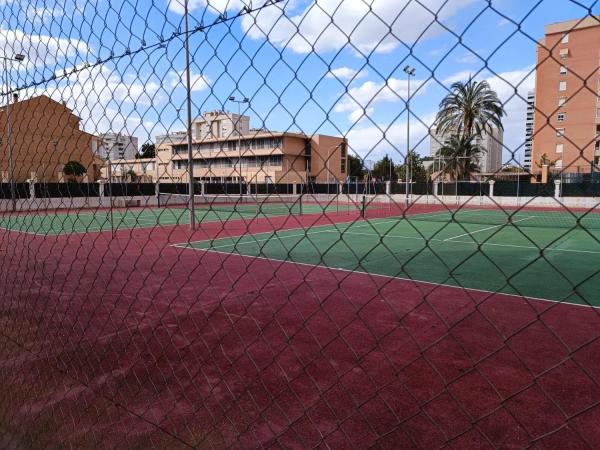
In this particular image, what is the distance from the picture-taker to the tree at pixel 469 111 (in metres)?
1.37

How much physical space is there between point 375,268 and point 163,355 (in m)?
5.43

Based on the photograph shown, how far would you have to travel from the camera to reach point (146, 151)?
3031mm

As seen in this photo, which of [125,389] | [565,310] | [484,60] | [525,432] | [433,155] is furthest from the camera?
[565,310]

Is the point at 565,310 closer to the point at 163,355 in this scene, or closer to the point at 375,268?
the point at 375,268

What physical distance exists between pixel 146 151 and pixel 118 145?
19 centimetres

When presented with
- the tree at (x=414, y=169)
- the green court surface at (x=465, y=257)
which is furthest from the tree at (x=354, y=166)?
the green court surface at (x=465, y=257)

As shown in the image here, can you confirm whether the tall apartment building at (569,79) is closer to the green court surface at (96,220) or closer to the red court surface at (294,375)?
the red court surface at (294,375)

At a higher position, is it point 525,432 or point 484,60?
point 484,60

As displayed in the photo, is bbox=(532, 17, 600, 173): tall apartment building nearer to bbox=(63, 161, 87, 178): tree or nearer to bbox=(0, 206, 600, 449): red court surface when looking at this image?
bbox=(0, 206, 600, 449): red court surface

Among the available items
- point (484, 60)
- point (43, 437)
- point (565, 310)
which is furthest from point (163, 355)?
point (565, 310)

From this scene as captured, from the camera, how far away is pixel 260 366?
4039 mm

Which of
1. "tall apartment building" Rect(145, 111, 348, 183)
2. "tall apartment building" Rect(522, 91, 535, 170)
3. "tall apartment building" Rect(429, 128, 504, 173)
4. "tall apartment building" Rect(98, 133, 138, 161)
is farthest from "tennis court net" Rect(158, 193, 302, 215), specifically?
"tall apartment building" Rect(522, 91, 535, 170)

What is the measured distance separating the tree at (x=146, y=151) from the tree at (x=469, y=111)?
183 centimetres

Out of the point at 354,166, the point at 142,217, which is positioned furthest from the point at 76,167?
the point at 142,217
